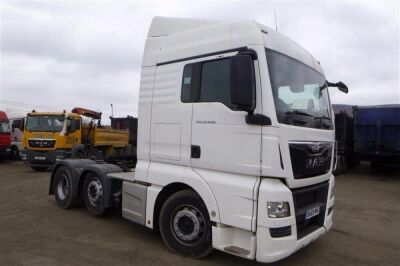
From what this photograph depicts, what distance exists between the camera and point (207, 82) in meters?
4.71

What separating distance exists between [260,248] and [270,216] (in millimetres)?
372

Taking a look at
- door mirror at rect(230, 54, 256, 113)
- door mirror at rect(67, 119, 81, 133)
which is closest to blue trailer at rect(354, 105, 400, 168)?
door mirror at rect(67, 119, 81, 133)

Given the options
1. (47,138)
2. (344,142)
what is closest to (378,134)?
(344,142)

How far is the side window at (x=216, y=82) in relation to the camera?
4487 mm

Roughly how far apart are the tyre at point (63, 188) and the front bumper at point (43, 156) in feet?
25.5

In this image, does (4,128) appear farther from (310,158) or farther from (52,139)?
→ (310,158)

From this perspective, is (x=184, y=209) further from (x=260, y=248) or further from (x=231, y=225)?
(x=260, y=248)

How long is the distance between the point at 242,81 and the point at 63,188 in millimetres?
5283

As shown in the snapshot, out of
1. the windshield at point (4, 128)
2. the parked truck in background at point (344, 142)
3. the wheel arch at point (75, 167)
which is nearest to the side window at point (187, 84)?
the wheel arch at point (75, 167)

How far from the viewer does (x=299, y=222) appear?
4426 millimetres

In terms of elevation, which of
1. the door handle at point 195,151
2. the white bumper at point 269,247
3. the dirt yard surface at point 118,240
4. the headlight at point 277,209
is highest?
the door handle at point 195,151

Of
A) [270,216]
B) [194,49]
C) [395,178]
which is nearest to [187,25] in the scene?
[194,49]

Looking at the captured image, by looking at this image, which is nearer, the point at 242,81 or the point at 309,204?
the point at 242,81

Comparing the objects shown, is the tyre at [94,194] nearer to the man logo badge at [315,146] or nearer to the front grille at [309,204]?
the front grille at [309,204]
